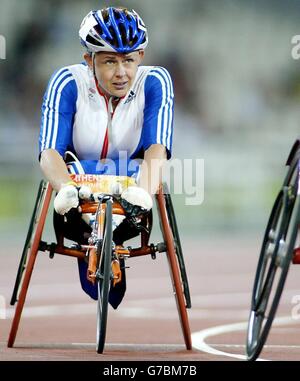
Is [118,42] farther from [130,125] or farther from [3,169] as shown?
[3,169]

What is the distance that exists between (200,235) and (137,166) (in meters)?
10.1

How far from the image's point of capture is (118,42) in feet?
19.8

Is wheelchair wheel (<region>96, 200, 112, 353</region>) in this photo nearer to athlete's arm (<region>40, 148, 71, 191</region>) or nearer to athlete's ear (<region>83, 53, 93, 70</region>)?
athlete's arm (<region>40, 148, 71, 191</region>)

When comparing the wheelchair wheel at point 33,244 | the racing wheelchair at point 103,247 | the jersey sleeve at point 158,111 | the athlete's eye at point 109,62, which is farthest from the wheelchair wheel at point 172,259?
the athlete's eye at point 109,62

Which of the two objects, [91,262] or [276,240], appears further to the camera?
[91,262]

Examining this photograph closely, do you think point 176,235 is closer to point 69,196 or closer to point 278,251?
point 69,196

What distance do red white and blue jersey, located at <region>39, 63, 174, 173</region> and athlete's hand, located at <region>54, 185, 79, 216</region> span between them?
0.53 meters

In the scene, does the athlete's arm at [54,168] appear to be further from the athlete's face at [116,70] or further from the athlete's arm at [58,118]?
the athlete's face at [116,70]

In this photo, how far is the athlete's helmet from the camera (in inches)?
238

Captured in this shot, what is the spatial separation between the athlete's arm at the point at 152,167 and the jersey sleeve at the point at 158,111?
0.06 meters

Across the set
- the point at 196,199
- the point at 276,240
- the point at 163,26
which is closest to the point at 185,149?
the point at 196,199

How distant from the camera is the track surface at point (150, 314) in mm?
6164
